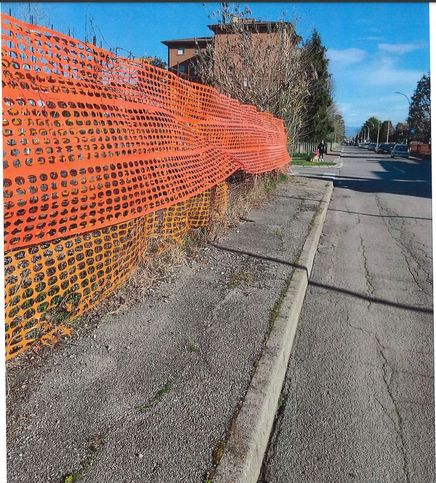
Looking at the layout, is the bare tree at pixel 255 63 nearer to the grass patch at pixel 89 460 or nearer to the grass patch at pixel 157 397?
the grass patch at pixel 157 397

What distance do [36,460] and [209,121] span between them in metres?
5.07

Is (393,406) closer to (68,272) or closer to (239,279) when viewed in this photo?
(239,279)

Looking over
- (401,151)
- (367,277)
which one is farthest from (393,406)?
(401,151)

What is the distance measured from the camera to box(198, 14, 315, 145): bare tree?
44.3ft

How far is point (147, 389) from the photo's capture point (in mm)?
2525

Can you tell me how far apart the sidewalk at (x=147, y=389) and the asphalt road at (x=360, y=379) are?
376 millimetres

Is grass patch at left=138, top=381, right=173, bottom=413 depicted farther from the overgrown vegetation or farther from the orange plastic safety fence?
the overgrown vegetation

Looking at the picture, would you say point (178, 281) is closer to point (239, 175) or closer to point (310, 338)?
point (310, 338)

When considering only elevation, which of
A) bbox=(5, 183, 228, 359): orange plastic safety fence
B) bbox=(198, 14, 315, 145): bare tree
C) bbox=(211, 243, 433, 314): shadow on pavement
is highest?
bbox=(198, 14, 315, 145): bare tree

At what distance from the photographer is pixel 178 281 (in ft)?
13.9

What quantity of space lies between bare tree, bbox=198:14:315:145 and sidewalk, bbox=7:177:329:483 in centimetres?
1056

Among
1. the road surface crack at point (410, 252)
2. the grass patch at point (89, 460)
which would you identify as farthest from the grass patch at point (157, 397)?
the road surface crack at point (410, 252)

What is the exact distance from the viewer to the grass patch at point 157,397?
237cm

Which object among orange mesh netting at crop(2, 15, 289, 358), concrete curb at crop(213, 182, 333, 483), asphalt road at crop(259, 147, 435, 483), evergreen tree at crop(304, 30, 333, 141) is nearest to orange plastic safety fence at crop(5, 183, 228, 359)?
orange mesh netting at crop(2, 15, 289, 358)
